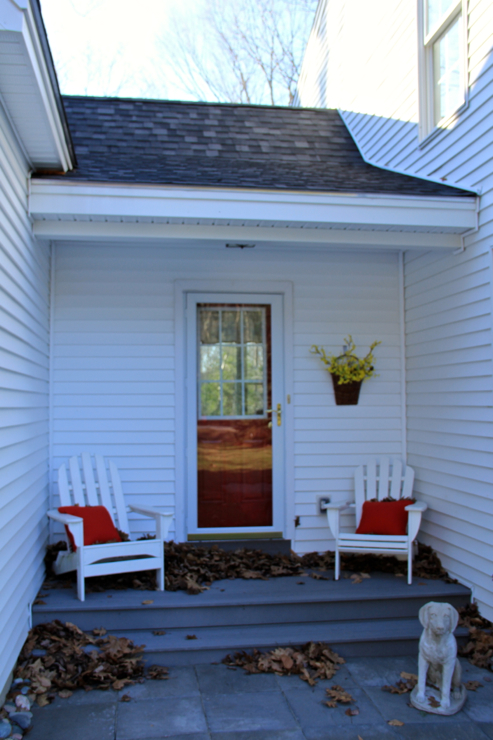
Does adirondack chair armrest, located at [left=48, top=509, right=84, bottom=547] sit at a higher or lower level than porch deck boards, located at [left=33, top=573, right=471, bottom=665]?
higher

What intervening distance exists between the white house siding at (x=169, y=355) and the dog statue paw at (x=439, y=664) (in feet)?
6.05

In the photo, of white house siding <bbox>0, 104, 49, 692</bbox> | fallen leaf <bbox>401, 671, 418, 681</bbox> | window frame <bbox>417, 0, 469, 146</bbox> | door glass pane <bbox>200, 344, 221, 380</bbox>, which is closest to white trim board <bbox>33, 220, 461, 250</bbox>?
white house siding <bbox>0, 104, 49, 692</bbox>

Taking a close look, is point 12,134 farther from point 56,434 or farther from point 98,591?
point 98,591

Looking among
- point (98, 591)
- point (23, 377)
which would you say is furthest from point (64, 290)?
point (98, 591)

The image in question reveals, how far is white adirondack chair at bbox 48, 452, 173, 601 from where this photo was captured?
11.6 ft

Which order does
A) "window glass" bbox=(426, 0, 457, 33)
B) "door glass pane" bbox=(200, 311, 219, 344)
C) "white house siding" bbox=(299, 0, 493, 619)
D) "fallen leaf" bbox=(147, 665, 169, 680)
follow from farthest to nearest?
1. "door glass pane" bbox=(200, 311, 219, 344)
2. "window glass" bbox=(426, 0, 457, 33)
3. "white house siding" bbox=(299, 0, 493, 619)
4. "fallen leaf" bbox=(147, 665, 169, 680)

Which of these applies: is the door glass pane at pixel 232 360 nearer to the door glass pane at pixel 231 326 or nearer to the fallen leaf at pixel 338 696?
the door glass pane at pixel 231 326

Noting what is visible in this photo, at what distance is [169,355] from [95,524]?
54.5 inches

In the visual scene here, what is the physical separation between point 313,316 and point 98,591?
2.55 meters

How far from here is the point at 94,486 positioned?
4.21m

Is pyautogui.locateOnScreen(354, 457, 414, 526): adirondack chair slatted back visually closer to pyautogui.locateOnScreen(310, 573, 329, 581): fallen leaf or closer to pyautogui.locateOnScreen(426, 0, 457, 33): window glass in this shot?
pyautogui.locateOnScreen(310, 573, 329, 581): fallen leaf

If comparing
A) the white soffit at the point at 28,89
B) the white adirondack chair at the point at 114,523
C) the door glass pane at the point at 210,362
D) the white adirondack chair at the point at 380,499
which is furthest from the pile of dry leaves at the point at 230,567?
the white soffit at the point at 28,89

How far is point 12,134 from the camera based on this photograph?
287 centimetres

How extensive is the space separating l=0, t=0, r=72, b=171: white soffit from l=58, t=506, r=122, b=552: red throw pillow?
2.14 meters
